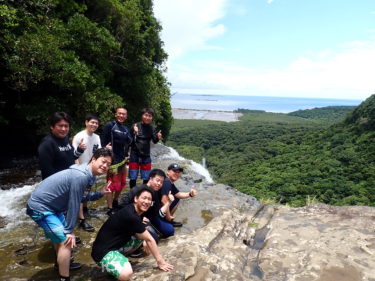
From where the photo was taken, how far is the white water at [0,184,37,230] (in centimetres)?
615

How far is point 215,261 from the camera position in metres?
4.17

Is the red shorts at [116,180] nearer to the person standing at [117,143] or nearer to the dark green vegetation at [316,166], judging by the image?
the person standing at [117,143]

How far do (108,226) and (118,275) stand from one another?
64cm

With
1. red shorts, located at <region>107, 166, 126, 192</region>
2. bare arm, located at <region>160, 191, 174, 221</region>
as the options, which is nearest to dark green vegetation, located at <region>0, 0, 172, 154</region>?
red shorts, located at <region>107, 166, 126, 192</region>

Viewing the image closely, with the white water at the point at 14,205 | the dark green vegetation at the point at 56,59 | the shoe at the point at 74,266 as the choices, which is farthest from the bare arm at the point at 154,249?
the dark green vegetation at the point at 56,59

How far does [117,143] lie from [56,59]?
568 cm

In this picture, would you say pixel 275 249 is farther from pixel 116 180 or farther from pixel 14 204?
pixel 14 204

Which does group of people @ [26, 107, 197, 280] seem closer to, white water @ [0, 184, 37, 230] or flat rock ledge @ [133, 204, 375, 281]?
flat rock ledge @ [133, 204, 375, 281]

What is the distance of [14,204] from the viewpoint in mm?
7215

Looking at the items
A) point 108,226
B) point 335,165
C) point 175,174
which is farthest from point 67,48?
point 335,165

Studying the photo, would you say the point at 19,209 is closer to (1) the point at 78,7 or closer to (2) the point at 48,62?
(2) the point at 48,62

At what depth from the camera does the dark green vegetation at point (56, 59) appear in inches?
352

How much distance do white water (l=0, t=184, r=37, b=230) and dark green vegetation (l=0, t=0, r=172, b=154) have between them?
105 inches

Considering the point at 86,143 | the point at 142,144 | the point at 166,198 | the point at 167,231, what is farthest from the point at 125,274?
the point at 142,144
